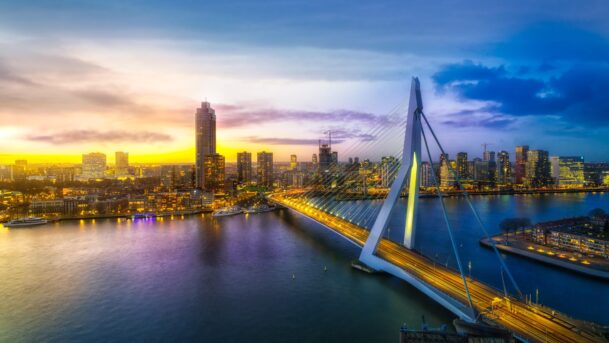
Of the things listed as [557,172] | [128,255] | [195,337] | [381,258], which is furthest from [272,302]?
[557,172]

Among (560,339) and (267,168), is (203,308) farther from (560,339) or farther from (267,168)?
(267,168)

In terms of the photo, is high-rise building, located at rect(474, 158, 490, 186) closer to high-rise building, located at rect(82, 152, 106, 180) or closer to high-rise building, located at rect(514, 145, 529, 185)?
high-rise building, located at rect(514, 145, 529, 185)

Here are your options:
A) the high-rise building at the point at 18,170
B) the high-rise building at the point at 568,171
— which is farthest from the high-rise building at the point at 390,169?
the high-rise building at the point at 18,170

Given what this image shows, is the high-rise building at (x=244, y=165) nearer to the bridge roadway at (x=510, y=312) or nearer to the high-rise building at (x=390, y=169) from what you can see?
the high-rise building at (x=390, y=169)

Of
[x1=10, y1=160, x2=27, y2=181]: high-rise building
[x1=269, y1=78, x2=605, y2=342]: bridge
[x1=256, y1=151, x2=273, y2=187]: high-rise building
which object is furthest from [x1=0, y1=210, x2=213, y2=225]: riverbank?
[x1=10, y1=160, x2=27, y2=181]: high-rise building

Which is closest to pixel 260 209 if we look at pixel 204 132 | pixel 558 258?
pixel 558 258

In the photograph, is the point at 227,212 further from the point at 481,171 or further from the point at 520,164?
the point at 520,164
